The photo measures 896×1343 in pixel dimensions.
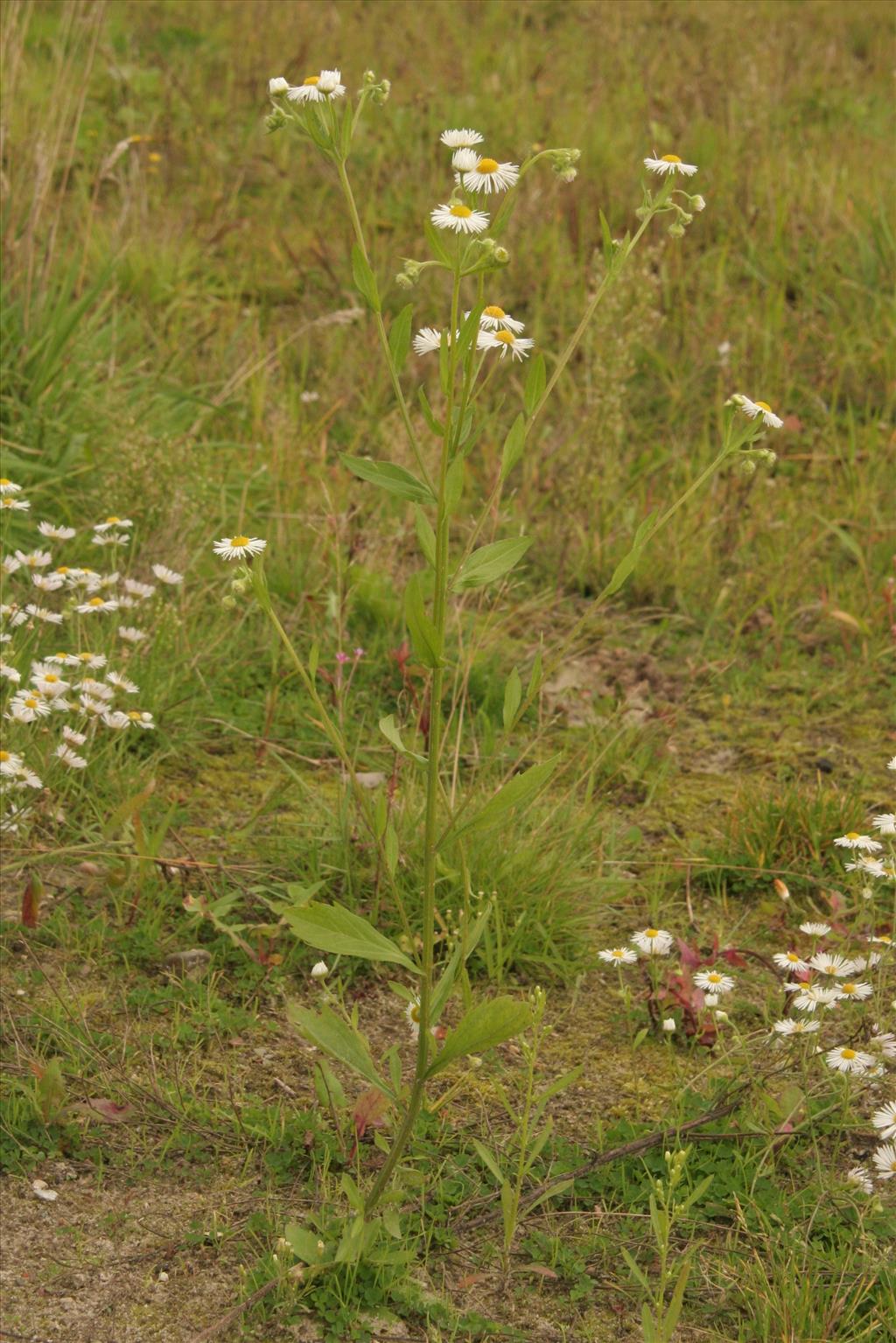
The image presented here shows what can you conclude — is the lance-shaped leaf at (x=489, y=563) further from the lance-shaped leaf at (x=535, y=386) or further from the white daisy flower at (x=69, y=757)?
the white daisy flower at (x=69, y=757)

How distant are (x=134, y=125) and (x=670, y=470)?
9.69ft

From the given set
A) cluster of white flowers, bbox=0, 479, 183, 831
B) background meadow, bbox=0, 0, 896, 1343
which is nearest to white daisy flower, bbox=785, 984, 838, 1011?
background meadow, bbox=0, 0, 896, 1343

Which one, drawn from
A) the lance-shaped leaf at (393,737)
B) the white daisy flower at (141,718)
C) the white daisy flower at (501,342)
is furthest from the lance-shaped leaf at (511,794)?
the white daisy flower at (141,718)

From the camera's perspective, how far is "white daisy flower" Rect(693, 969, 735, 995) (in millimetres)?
2232

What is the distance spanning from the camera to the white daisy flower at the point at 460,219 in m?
1.53

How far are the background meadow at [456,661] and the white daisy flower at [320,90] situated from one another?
44 cm

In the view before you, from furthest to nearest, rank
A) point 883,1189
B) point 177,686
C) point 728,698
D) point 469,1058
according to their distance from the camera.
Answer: point 728,698 → point 177,686 → point 469,1058 → point 883,1189

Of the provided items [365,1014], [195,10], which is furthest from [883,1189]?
[195,10]

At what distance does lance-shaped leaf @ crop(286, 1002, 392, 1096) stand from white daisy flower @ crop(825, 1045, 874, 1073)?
652mm

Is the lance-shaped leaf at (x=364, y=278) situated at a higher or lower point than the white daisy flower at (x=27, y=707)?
higher

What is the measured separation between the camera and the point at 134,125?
222 inches

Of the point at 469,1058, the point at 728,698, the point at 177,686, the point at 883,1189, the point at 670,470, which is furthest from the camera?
the point at 670,470

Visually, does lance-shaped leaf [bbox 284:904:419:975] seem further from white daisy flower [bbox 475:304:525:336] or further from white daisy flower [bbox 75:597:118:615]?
white daisy flower [bbox 75:597:118:615]

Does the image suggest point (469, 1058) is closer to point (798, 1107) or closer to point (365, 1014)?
point (365, 1014)
